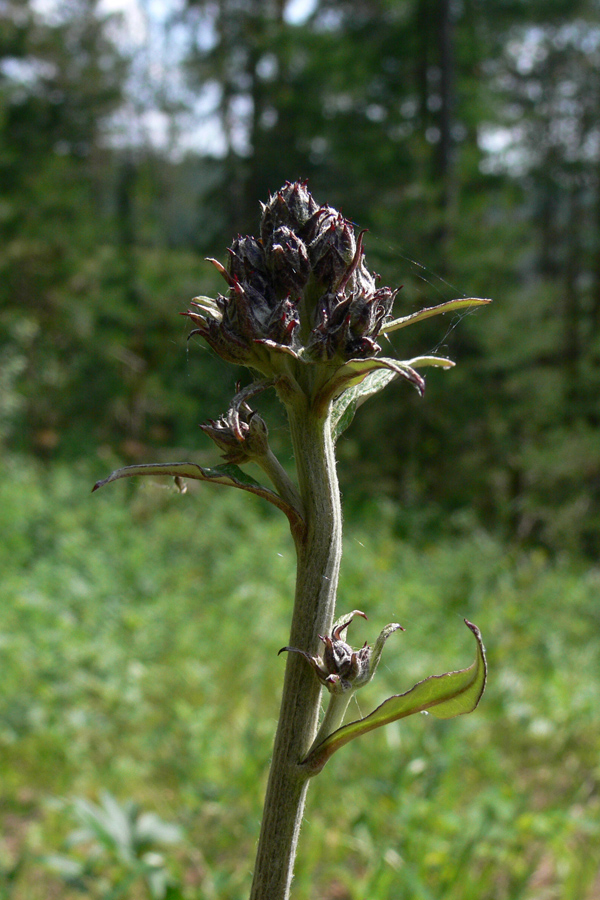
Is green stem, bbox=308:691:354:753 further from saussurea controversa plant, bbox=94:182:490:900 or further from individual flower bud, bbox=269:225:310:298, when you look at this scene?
individual flower bud, bbox=269:225:310:298

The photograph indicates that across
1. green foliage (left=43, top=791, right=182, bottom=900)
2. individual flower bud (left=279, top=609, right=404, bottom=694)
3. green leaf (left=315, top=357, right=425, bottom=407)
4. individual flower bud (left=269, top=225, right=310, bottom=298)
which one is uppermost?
individual flower bud (left=269, top=225, right=310, bottom=298)

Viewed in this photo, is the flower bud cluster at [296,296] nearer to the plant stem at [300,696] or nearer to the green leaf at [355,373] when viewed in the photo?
the green leaf at [355,373]

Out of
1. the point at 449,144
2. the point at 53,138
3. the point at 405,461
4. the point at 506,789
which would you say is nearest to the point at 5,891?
the point at 506,789

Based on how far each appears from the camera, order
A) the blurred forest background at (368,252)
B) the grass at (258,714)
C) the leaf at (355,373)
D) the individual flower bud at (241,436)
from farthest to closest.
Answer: the blurred forest background at (368,252), the grass at (258,714), the individual flower bud at (241,436), the leaf at (355,373)

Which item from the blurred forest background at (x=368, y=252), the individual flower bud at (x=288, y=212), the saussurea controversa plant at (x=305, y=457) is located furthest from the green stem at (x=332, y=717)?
the blurred forest background at (x=368, y=252)

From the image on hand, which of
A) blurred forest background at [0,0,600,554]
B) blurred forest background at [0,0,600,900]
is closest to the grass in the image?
blurred forest background at [0,0,600,900]

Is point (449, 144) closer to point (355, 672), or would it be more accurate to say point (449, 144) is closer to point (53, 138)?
point (53, 138)

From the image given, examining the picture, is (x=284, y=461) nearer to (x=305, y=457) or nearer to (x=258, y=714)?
(x=258, y=714)
